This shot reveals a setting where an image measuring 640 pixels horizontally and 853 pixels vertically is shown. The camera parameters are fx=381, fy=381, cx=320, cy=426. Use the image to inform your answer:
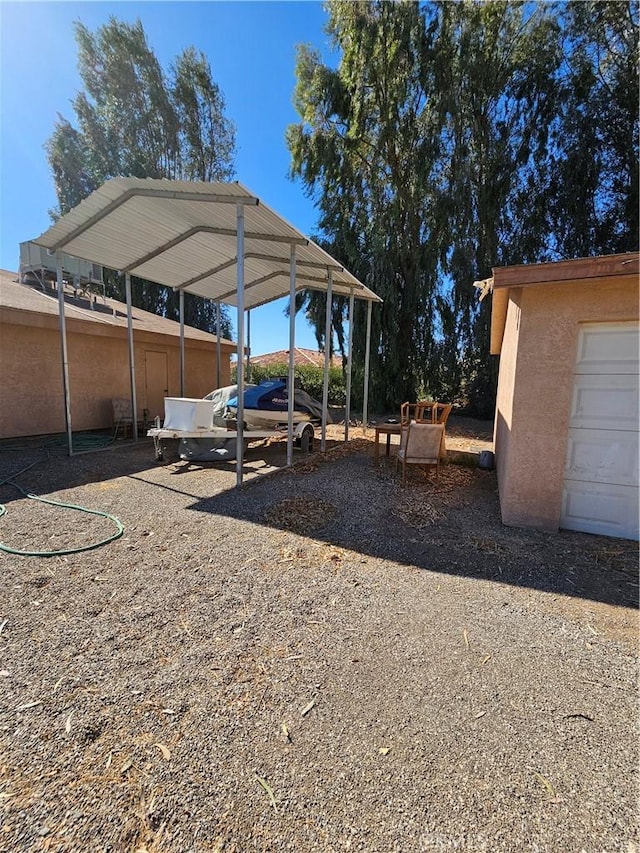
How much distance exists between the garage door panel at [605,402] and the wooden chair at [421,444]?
1.91m

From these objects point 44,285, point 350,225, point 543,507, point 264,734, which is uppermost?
point 350,225

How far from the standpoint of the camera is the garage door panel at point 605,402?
3729mm

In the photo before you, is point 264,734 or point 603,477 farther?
point 603,477

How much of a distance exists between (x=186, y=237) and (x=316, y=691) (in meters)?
6.95

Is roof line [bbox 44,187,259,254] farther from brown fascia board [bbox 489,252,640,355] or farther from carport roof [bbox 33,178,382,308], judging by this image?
brown fascia board [bbox 489,252,640,355]

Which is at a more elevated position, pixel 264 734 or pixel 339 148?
pixel 339 148

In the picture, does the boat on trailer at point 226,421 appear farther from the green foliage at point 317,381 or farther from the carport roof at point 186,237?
the green foliage at point 317,381

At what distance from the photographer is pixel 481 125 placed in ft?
40.0

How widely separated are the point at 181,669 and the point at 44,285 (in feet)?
37.2

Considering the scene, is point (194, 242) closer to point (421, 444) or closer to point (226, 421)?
point (226, 421)

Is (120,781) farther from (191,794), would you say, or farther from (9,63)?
(9,63)

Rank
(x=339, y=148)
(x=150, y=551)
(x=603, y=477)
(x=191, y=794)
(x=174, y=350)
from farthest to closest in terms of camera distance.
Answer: (x=339, y=148), (x=174, y=350), (x=603, y=477), (x=150, y=551), (x=191, y=794)

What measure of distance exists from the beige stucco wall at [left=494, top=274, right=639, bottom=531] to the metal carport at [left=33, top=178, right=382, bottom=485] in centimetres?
331

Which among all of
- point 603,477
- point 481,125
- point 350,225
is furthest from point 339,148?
point 603,477
